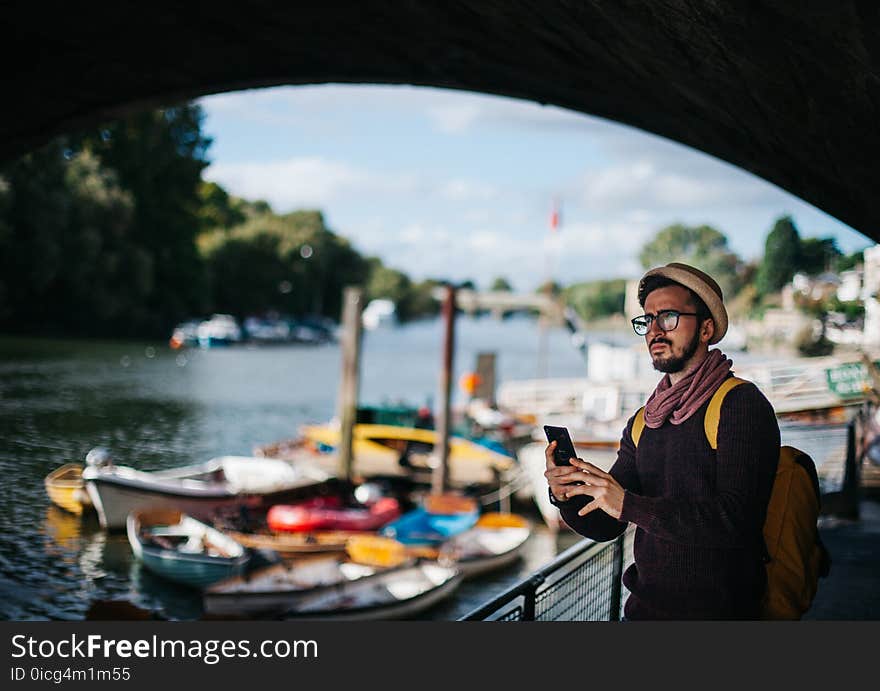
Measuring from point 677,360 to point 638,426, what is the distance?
274 millimetres

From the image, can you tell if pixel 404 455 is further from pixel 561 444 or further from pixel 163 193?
pixel 163 193

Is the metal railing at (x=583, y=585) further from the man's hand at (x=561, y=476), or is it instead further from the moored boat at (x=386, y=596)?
the moored boat at (x=386, y=596)

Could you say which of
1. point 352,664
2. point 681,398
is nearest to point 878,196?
point 681,398

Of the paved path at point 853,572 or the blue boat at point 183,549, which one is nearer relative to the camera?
the paved path at point 853,572

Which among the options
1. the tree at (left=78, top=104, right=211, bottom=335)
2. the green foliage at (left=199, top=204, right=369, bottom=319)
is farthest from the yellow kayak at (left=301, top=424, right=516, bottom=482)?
the green foliage at (left=199, top=204, right=369, bottom=319)

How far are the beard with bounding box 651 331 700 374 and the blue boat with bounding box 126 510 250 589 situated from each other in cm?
1014

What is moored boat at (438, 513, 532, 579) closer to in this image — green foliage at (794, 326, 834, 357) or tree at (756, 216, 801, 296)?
green foliage at (794, 326, 834, 357)

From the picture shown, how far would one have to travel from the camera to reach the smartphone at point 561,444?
10.5 ft

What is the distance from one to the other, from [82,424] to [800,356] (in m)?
21.0

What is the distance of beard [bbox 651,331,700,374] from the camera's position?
10.8ft

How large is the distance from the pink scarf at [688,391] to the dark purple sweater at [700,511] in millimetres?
31

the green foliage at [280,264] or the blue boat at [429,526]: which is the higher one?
the green foliage at [280,264]

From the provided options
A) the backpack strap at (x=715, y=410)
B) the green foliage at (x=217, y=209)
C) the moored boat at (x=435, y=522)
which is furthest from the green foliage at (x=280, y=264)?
the backpack strap at (x=715, y=410)

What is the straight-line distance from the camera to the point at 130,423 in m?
25.8
